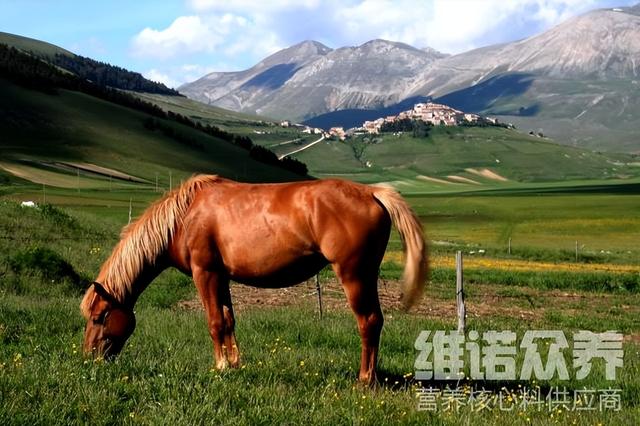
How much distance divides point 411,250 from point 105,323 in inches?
166

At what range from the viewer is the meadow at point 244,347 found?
5.85 metres

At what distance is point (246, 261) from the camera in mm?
8555

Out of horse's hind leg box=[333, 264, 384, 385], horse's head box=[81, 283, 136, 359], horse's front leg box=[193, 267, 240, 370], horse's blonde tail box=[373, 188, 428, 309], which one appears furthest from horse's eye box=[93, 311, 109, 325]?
horse's blonde tail box=[373, 188, 428, 309]

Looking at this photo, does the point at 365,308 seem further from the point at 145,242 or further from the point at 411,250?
the point at 145,242

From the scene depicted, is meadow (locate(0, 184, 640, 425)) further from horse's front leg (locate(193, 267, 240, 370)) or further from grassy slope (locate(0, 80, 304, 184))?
grassy slope (locate(0, 80, 304, 184))

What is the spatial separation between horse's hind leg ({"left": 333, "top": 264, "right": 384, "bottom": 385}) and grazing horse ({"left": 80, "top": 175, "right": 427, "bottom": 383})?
0.01 meters

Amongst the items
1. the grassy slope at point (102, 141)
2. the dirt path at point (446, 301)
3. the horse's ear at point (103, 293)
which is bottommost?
the dirt path at point (446, 301)

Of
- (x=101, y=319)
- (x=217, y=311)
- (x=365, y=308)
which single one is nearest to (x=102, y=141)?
(x=101, y=319)

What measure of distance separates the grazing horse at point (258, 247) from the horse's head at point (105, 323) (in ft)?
0.04

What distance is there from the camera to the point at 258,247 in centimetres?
852

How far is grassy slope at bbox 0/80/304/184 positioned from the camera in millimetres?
137625

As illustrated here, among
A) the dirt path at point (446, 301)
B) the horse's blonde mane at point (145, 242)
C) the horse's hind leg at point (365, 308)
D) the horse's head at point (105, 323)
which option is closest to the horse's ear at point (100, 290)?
the horse's head at point (105, 323)

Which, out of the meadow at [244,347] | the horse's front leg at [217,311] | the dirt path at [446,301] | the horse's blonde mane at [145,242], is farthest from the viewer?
the dirt path at [446,301]

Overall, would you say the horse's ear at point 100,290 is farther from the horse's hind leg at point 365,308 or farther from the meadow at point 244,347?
the horse's hind leg at point 365,308
